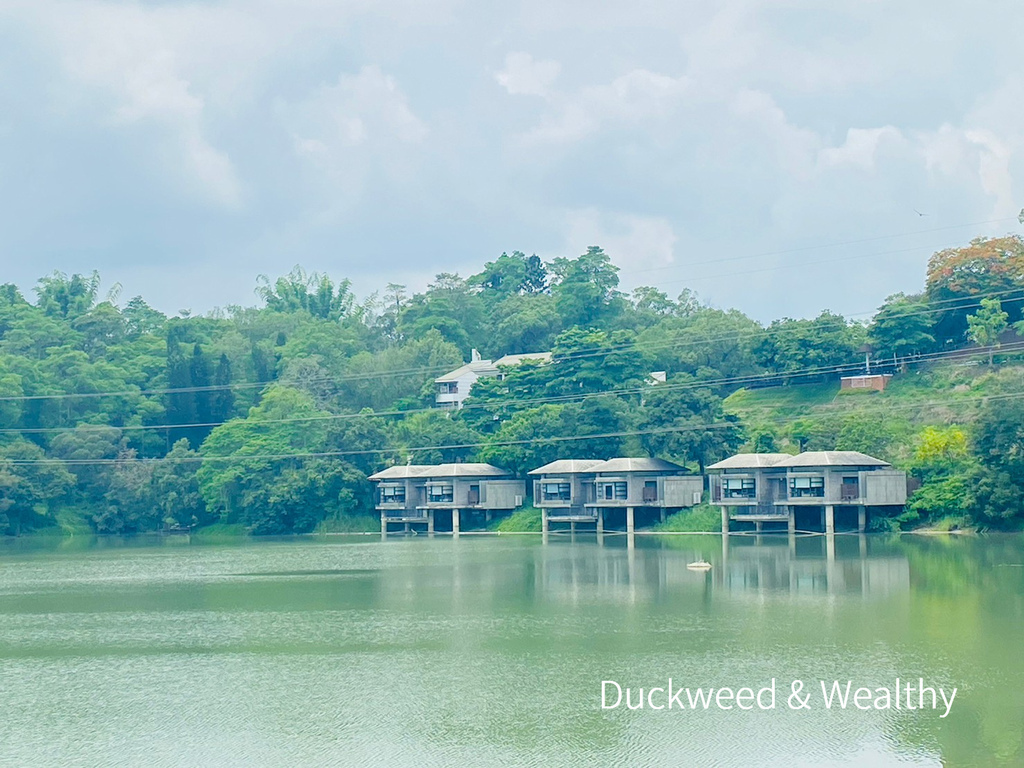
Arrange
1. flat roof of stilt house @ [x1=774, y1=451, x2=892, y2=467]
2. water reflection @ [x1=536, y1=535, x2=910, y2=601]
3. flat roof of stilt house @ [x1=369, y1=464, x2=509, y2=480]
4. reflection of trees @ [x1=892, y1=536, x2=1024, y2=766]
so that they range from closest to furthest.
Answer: reflection of trees @ [x1=892, y1=536, x2=1024, y2=766] → water reflection @ [x1=536, y1=535, x2=910, y2=601] → flat roof of stilt house @ [x1=774, y1=451, x2=892, y2=467] → flat roof of stilt house @ [x1=369, y1=464, x2=509, y2=480]

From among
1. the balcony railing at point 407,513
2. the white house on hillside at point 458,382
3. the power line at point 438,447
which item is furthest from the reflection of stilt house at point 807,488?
the white house on hillside at point 458,382

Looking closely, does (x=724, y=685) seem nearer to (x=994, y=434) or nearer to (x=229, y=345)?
(x=994, y=434)

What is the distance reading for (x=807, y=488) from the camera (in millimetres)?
53875

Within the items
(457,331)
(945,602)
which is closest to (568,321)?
(457,331)

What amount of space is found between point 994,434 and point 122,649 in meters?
33.9

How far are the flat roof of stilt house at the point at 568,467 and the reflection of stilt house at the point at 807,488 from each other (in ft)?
21.8

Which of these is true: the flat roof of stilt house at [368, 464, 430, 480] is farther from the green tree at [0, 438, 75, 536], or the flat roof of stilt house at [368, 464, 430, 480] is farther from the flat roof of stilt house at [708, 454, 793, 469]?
the green tree at [0, 438, 75, 536]

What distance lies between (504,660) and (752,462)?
1331 inches

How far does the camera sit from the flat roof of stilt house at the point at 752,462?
180ft

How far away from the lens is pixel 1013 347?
68.6 meters

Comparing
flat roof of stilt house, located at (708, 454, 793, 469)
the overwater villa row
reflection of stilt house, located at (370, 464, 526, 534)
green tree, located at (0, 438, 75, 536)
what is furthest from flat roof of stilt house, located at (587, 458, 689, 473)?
green tree, located at (0, 438, 75, 536)

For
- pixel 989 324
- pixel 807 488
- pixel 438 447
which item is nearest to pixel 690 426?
pixel 807 488

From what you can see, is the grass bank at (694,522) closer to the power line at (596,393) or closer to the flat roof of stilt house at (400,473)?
the power line at (596,393)

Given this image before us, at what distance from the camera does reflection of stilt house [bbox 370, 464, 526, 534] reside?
66125mm
